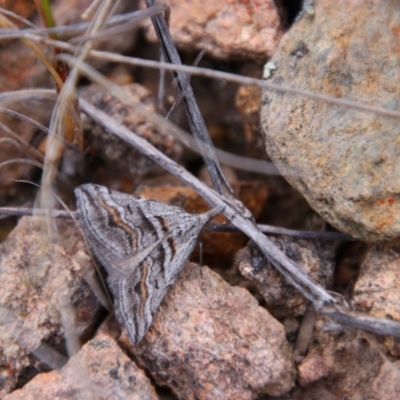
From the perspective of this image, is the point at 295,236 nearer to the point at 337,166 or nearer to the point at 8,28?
the point at 337,166

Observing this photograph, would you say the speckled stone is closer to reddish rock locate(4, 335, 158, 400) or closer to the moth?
the moth

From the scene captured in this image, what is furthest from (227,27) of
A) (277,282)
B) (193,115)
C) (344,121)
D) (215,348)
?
(215,348)

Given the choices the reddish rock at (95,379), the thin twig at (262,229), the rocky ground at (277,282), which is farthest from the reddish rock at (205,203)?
the reddish rock at (95,379)

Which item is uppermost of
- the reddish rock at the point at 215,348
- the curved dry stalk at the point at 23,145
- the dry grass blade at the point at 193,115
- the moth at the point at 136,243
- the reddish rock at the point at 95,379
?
the dry grass blade at the point at 193,115

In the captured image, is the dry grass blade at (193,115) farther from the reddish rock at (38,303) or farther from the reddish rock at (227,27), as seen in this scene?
the reddish rock at (38,303)

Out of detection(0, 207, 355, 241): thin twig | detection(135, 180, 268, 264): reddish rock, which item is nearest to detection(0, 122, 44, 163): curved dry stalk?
detection(0, 207, 355, 241): thin twig

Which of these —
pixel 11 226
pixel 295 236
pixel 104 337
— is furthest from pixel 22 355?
pixel 295 236
